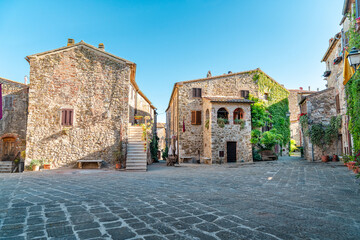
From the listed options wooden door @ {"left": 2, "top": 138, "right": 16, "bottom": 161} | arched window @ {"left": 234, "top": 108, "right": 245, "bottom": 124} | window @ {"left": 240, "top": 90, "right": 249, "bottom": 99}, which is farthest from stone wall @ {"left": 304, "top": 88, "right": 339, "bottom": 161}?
wooden door @ {"left": 2, "top": 138, "right": 16, "bottom": 161}

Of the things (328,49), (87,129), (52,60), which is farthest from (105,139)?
(328,49)

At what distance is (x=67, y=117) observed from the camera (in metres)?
12.2

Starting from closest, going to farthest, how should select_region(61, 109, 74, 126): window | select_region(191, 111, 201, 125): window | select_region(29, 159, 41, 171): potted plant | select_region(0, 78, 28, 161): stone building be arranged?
select_region(29, 159, 41, 171): potted plant, select_region(61, 109, 74, 126): window, select_region(0, 78, 28, 161): stone building, select_region(191, 111, 201, 125): window

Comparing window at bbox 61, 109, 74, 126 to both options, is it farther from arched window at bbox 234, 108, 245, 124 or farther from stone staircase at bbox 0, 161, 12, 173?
arched window at bbox 234, 108, 245, 124

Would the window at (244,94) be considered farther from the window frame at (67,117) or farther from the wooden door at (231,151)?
→ the window frame at (67,117)

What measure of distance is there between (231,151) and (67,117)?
37.0 ft

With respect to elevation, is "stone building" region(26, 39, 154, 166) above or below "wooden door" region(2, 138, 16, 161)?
above

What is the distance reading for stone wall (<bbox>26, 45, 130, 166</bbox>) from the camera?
39.4 feet

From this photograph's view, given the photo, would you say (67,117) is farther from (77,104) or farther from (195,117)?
(195,117)

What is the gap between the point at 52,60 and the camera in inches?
490

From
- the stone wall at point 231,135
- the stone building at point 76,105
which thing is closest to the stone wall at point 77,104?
the stone building at point 76,105

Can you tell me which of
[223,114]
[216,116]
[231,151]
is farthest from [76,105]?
[231,151]

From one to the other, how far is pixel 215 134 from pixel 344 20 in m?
9.85

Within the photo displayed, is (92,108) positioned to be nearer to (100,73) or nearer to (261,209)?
(100,73)
